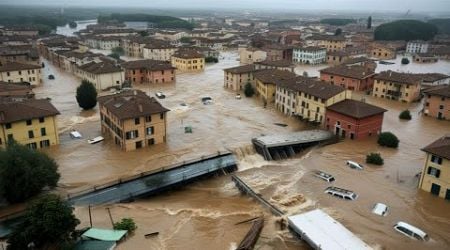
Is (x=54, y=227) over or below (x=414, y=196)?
over

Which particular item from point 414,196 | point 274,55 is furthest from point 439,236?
point 274,55

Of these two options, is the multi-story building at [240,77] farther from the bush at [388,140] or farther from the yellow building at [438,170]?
the yellow building at [438,170]

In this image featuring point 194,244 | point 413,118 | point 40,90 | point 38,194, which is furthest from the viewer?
point 40,90

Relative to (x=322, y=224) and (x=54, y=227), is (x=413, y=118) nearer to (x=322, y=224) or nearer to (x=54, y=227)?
(x=322, y=224)

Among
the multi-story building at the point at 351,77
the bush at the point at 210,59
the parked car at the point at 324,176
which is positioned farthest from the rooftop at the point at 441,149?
the bush at the point at 210,59

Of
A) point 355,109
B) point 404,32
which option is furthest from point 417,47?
point 355,109

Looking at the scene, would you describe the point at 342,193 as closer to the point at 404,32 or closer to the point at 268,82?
the point at 268,82

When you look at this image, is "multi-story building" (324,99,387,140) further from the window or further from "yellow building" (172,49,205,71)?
"yellow building" (172,49,205,71)

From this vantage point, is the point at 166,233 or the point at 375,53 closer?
the point at 166,233
